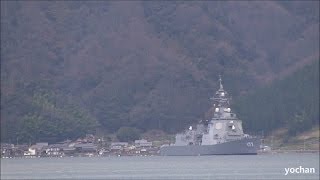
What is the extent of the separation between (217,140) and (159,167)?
1255 inches

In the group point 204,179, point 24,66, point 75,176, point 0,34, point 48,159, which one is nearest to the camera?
point 204,179

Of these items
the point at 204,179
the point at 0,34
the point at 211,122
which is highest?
the point at 0,34

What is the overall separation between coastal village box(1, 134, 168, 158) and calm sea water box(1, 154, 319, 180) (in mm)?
6382

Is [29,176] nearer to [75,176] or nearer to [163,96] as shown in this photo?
[75,176]

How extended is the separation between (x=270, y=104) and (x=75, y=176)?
42.6m

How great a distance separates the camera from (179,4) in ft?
593

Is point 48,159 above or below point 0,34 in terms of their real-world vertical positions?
below

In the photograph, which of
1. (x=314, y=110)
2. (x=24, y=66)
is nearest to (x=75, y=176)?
(x=314, y=110)

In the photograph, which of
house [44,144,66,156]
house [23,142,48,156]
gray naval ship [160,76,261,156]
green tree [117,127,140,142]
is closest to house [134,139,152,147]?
green tree [117,127,140,142]

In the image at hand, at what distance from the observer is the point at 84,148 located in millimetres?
148250

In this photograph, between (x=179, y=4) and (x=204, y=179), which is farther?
(x=179, y=4)

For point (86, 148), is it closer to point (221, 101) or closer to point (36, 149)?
point (36, 149)

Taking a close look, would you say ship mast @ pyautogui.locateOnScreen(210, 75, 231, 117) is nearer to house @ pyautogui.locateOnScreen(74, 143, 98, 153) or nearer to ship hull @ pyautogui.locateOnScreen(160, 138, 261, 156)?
ship hull @ pyautogui.locateOnScreen(160, 138, 261, 156)

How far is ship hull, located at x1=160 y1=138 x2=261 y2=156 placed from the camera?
14038 centimetres
